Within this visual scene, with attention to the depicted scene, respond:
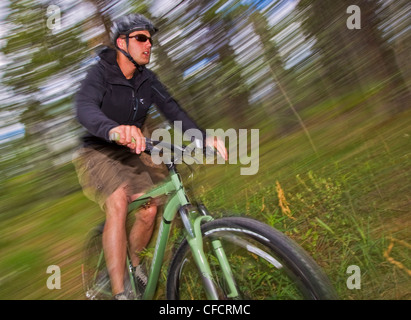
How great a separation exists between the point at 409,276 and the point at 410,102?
3202 mm

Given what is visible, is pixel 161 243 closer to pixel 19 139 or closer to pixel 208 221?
pixel 208 221

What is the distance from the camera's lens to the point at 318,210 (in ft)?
9.81

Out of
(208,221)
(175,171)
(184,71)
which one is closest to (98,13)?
(184,71)

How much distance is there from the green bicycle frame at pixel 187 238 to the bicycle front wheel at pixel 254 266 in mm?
42

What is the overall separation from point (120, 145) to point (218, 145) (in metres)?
0.67

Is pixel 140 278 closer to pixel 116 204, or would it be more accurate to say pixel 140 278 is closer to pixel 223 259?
pixel 116 204

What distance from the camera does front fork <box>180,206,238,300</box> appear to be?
178 centimetres

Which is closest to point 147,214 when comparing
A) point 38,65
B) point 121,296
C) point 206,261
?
point 121,296

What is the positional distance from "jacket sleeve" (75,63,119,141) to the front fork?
2.34 ft

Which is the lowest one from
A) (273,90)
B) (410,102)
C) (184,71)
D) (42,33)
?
(410,102)

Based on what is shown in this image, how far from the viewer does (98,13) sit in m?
5.58

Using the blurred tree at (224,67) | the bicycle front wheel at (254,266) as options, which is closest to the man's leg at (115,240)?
the bicycle front wheel at (254,266)

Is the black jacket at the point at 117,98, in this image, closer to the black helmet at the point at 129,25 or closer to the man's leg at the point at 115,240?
the black helmet at the point at 129,25

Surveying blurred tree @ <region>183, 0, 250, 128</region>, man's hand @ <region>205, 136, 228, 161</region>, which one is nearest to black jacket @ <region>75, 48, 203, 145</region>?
man's hand @ <region>205, 136, 228, 161</region>
